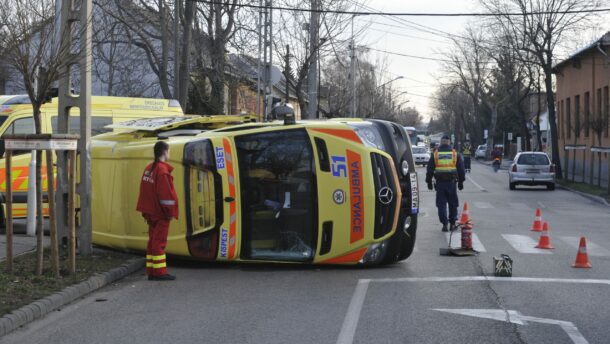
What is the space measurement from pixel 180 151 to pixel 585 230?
32.6 ft

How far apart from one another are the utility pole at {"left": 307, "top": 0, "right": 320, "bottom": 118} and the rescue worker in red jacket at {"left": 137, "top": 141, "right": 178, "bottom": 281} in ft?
66.9

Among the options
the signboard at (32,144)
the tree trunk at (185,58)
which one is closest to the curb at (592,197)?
the tree trunk at (185,58)

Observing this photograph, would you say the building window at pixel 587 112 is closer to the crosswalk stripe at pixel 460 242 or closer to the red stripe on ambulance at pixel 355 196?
the crosswalk stripe at pixel 460 242

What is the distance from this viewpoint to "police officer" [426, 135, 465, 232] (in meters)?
16.9

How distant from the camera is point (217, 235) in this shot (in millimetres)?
11484

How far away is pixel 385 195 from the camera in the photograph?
37.4ft

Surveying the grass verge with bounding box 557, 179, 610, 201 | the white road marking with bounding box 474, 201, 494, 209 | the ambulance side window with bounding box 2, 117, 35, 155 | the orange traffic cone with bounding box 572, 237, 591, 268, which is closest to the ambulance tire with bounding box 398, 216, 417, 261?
the orange traffic cone with bounding box 572, 237, 591, 268

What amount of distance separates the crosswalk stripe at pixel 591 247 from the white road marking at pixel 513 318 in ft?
18.3

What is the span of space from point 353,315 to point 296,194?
323 cm

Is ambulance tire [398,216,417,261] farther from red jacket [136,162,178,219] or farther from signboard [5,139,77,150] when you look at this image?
signboard [5,139,77,150]

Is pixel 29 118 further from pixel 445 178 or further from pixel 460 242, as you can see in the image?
pixel 460 242

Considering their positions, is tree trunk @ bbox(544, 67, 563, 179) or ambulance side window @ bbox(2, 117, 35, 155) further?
tree trunk @ bbox(544, 67, 563, 179)

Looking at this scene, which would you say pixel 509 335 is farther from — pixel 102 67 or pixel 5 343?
pixel 102 67

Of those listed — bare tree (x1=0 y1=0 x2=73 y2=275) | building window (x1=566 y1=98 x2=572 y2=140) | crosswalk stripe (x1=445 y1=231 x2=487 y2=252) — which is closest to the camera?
bare tree (x1=0 y1=0 x2=73 y2=275)
